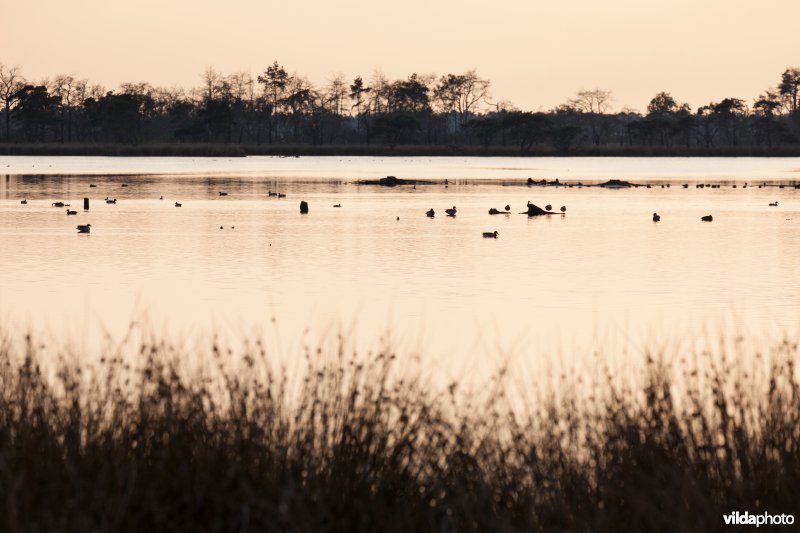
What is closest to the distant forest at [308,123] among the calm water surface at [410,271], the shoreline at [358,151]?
the shoreline at [358,151]

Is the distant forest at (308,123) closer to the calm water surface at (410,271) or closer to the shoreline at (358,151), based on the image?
the shoreline at (358,151)

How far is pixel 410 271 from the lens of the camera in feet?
111

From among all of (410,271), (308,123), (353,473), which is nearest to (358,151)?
(308,123)

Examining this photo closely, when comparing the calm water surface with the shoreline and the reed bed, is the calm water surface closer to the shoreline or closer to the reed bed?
the reed bed

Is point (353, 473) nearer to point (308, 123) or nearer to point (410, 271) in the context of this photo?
point (410, 271)

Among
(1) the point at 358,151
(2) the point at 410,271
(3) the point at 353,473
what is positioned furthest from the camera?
(1) the point at 358,151

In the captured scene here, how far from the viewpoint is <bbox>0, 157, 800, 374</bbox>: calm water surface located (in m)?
23.1

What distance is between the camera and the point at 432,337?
22.0 metres

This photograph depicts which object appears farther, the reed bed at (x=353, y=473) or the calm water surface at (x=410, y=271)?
the calm water surface at (x=410, y=271)

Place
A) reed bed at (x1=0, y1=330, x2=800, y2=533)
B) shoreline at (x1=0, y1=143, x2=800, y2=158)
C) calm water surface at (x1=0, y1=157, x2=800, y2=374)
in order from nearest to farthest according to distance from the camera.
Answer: reed bed at (x1=0, y1=330, x2=800, y2=533)
calm water surface at (x1=0, y1=157, x2=800, y2=374)
shoreline at (x1=0, y1=143, x2=800, y2=158)

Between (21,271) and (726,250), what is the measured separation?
22645 mm

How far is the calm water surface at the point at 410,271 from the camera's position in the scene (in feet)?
75.8

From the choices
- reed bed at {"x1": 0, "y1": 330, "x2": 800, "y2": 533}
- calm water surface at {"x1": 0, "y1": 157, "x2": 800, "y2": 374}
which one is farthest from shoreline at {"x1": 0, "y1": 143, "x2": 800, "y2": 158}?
reed bed at {"x1": 0, "y1": 330, "x2": 800, "y2": 533}

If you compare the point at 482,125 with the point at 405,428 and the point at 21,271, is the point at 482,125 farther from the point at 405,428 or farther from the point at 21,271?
the point at 405,428
